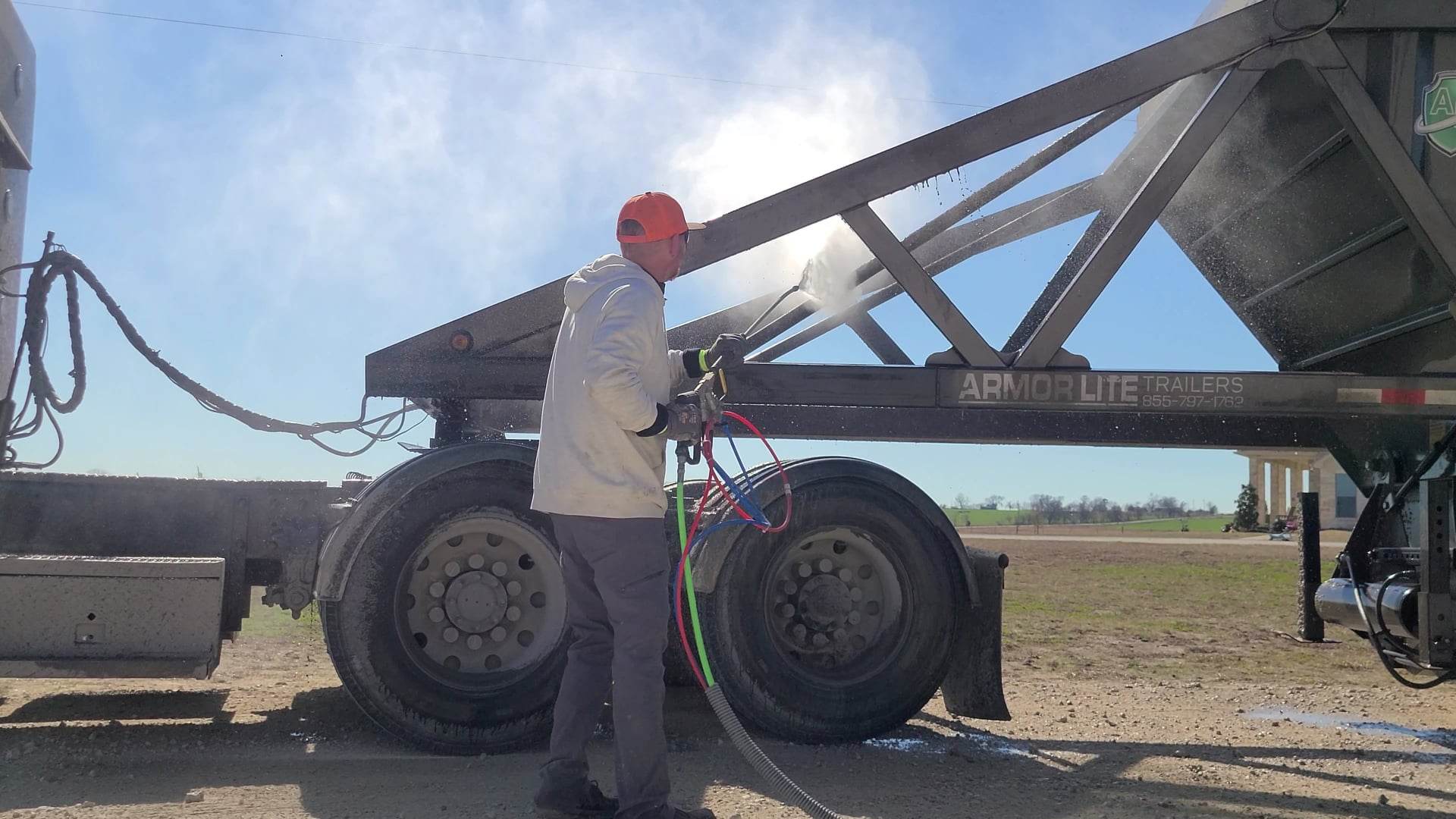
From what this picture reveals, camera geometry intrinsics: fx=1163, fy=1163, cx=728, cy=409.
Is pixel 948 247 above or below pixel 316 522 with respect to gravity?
above

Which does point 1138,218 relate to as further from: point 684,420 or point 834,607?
point 684,420

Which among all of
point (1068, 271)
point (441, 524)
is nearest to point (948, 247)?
point (1068, 271)

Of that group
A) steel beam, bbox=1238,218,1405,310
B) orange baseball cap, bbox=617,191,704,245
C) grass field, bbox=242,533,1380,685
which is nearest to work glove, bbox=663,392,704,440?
orange baseball cap, bbox=617,191,704,245

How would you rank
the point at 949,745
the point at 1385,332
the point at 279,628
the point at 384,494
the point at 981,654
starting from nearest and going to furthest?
the point at 384,494, the point at 981,654, the point at 949,745, the point at 1385,332, the point at 279,628

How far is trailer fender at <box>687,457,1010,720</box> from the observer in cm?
564

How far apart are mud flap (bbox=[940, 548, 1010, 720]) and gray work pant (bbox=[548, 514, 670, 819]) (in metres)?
2.17

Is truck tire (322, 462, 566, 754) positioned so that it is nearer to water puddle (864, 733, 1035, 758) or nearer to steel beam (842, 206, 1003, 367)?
water puddle (864, 733, 1035, 758)

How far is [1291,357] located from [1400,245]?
1.13 meters

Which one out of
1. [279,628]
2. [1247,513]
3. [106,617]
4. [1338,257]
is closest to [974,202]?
[1338,257]

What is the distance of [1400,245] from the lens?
19.8ft

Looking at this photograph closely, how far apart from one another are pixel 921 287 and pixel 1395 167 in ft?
7.76

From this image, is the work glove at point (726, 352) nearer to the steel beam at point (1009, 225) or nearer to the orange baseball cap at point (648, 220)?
the orange baseball cap at point (648, 220)

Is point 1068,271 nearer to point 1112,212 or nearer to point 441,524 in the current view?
point 1112,212

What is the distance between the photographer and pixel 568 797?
4098mm
